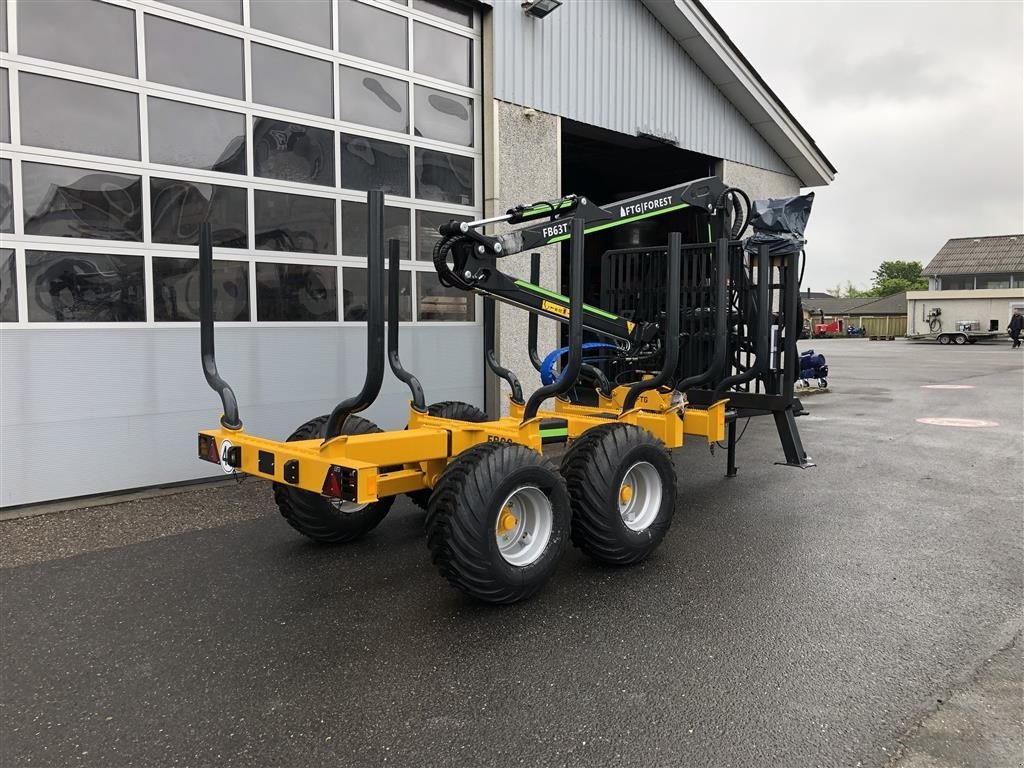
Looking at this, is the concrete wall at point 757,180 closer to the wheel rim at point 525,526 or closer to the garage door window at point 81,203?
the garage door window at point 81,203

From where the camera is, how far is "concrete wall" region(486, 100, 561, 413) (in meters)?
9.15

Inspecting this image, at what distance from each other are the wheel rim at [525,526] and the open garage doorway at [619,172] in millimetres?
4038

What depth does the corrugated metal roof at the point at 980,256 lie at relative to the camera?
5916cm

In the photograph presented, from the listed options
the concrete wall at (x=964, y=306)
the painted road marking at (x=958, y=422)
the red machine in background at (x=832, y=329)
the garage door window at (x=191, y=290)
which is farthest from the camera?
the red machine in background at (x=832, y=329)

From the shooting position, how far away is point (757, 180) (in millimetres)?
14102

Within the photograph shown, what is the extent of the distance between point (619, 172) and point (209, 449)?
43.6 ft

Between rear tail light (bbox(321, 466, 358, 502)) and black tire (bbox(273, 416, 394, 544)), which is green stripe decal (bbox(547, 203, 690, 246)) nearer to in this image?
black tire (bbox(273, 416, 394, 544))

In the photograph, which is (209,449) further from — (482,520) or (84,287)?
(84,287)

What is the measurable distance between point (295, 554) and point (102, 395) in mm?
2685

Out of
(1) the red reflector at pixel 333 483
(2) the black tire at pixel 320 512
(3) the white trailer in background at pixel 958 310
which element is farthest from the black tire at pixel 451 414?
(3) the white trailer in background at pixel 958 310

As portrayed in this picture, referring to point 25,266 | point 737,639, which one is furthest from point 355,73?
point 737,639

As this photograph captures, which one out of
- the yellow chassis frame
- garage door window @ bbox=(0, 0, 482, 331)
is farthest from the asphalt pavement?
garage door window @ bbox=(0, 0, 482, 331)

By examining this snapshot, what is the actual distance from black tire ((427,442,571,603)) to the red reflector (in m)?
0.50

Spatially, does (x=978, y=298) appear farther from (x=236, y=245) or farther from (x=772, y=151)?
(x=236, y=245)
